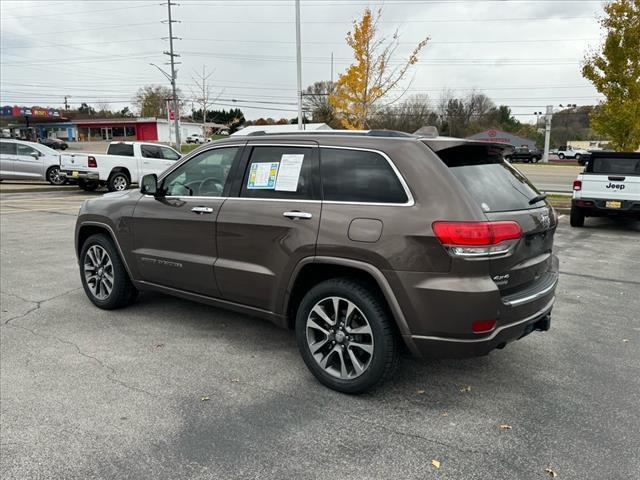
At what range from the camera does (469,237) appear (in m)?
3.02

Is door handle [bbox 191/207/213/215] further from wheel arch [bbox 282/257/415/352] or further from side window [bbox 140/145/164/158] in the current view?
side window [bbox 140/145/164/158]

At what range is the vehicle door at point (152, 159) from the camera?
18078 mm

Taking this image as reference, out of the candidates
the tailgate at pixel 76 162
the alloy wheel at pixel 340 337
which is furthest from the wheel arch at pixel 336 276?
the tailgate at pixel 76 162

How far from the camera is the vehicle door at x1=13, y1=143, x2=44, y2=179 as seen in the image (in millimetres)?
19391

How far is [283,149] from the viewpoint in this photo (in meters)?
3.90

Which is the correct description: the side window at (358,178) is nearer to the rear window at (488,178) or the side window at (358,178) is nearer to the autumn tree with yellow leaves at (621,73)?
the rear window at (488,178)

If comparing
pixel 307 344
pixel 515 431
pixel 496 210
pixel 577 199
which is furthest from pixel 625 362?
pixel 577 199

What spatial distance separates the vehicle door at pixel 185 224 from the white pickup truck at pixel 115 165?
1272cm

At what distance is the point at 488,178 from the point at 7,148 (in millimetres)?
20551

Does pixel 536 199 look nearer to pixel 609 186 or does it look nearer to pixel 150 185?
pixel 150 185

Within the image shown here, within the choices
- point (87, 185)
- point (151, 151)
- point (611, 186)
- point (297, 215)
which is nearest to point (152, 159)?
point (151, 151)

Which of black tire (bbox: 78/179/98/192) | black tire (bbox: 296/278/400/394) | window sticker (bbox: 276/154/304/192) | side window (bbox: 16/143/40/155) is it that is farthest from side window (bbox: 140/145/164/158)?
black tire (bbox: 296/278/400/394)

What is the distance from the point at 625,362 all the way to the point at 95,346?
14.3ft

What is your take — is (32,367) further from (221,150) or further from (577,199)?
(577,199)
